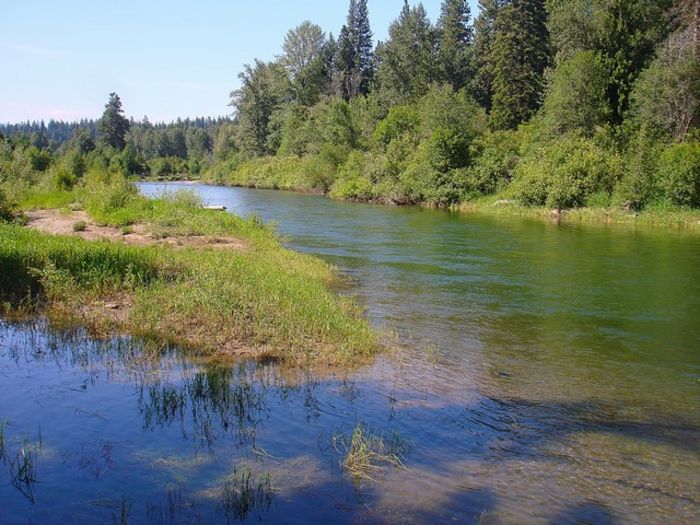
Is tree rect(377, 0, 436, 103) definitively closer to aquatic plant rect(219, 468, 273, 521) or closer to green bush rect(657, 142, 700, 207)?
green bush rect(657, 142, 700, 207)

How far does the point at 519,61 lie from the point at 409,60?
2269 centimetres

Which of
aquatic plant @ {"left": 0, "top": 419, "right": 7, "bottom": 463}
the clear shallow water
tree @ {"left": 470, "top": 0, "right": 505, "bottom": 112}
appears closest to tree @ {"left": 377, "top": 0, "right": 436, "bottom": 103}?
tree @ {"left": 470, "top": 0, "right": 505, "bottom": 112}

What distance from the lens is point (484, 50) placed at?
8244cm

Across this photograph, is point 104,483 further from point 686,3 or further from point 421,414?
point 686,3

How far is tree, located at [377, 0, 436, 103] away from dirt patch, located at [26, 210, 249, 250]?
2506 inches

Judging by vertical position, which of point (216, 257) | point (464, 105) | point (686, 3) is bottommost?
point (216, 257)

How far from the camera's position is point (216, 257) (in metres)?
18.6

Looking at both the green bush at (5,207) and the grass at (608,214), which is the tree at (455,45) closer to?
the grass at (608,214)

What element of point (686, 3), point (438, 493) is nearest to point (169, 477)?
point (438, 493)

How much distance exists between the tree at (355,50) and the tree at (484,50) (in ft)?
83.7

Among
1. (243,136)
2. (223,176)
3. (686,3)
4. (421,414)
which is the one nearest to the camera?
(421,414)

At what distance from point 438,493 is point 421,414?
2413mm

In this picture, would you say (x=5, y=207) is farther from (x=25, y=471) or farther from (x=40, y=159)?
(x=40, y=159)

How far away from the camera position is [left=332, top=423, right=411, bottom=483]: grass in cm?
723
